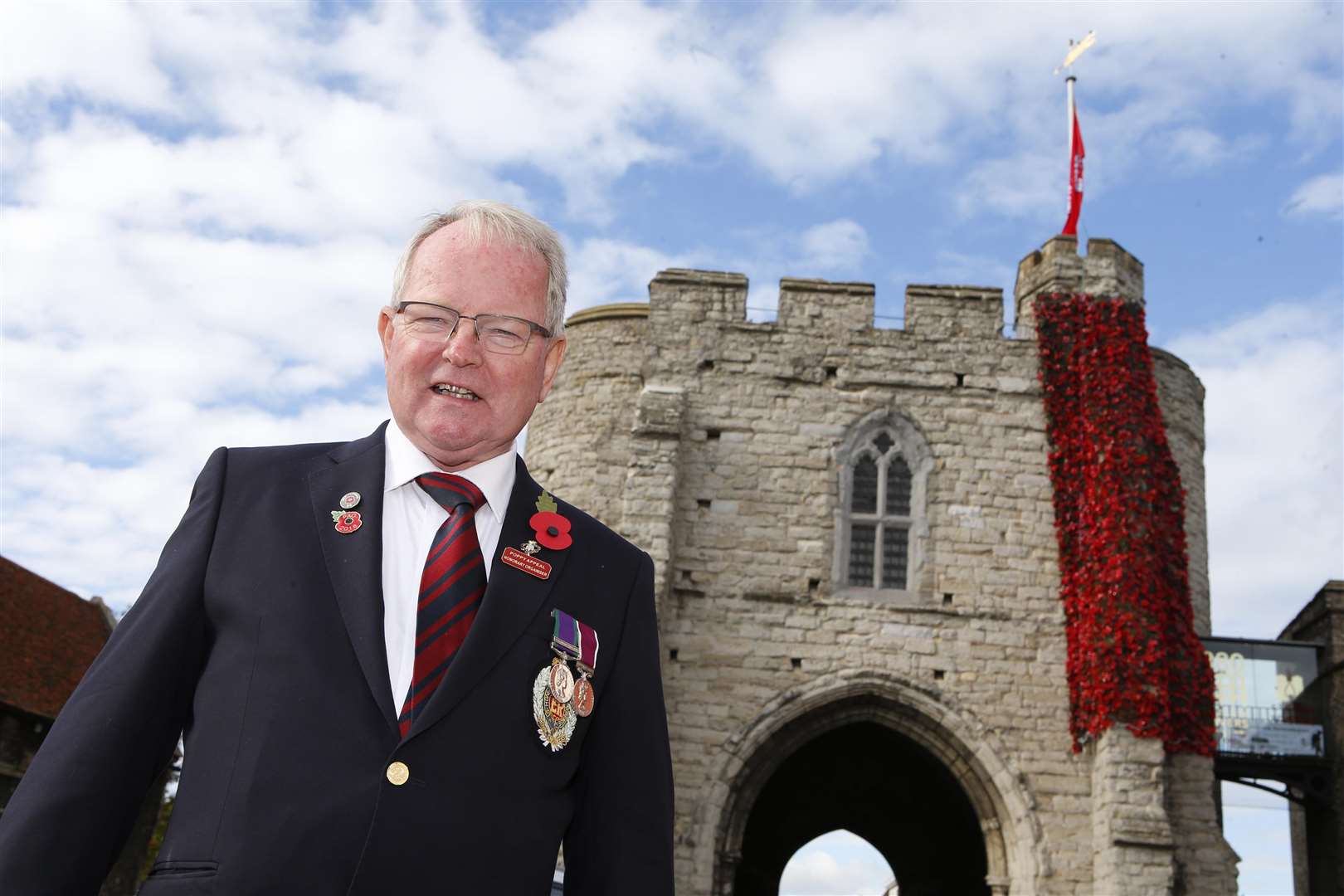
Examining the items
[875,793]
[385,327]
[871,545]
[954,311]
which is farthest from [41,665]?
[385,327]

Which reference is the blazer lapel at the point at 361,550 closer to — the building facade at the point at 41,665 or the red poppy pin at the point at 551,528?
the red poppy pin at the point at 551,528

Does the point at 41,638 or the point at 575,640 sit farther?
the point at 41,638

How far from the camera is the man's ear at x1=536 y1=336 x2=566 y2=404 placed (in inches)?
94.7

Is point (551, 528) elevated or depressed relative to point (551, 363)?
depressed

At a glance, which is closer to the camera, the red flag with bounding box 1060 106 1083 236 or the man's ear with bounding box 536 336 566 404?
the man's ear with bounding box 536 336 566 404

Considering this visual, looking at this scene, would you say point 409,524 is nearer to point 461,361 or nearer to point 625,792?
point 461,361

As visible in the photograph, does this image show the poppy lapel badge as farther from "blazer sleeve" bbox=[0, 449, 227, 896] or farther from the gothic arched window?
the gothic arched window

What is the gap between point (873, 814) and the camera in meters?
17.0

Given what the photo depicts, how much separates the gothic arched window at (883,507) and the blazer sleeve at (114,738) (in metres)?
11.0

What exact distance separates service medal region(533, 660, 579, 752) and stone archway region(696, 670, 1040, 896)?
33.2ft

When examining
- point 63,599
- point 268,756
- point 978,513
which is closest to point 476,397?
point 268,756

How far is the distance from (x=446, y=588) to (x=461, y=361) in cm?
41

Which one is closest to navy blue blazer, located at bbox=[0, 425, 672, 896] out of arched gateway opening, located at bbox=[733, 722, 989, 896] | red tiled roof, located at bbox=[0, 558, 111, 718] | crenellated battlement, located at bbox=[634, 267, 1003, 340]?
crenellated battlement, located at bbox=[634, 267, 1003, 340]

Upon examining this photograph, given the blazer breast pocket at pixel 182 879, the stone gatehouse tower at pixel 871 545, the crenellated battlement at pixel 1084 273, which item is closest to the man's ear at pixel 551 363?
the blazer breast pocket at pixel 182 879
